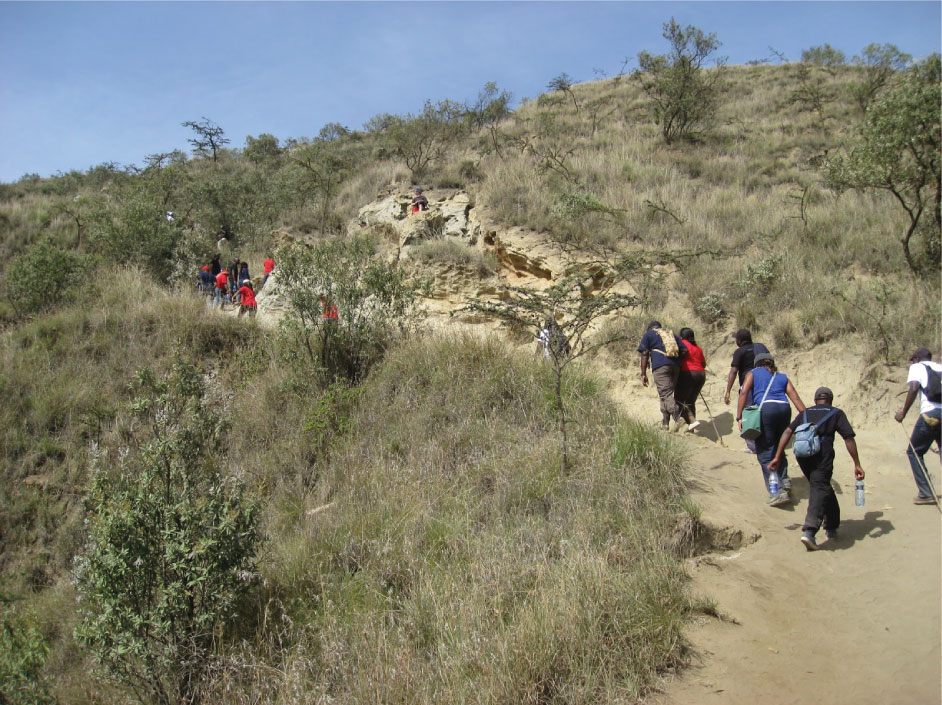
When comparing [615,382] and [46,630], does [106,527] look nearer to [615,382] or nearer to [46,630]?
[46,630]

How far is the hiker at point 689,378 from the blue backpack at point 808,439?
2.61 meters

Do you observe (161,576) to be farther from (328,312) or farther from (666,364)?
(666,364)

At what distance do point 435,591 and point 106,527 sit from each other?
7.92 ft

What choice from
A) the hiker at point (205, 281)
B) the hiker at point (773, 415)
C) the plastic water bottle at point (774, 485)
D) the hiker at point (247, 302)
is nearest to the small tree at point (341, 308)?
the hiker at point (247, 302)

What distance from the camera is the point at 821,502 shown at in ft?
16.7

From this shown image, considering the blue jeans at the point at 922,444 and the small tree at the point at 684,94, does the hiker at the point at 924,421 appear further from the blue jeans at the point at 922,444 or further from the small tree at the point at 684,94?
the small tree at the point at 684,94

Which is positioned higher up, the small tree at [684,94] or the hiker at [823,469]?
the small tree at [684,94]

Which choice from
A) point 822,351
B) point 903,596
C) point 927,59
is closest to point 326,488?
point 903,596

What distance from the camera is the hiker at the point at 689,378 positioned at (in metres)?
7.99

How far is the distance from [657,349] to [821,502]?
130 inches

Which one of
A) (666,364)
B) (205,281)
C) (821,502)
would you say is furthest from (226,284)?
(821,502)

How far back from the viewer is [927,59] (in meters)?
9.91

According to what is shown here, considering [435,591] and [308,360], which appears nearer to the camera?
[435,591]

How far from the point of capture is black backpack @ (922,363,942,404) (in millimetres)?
5641
